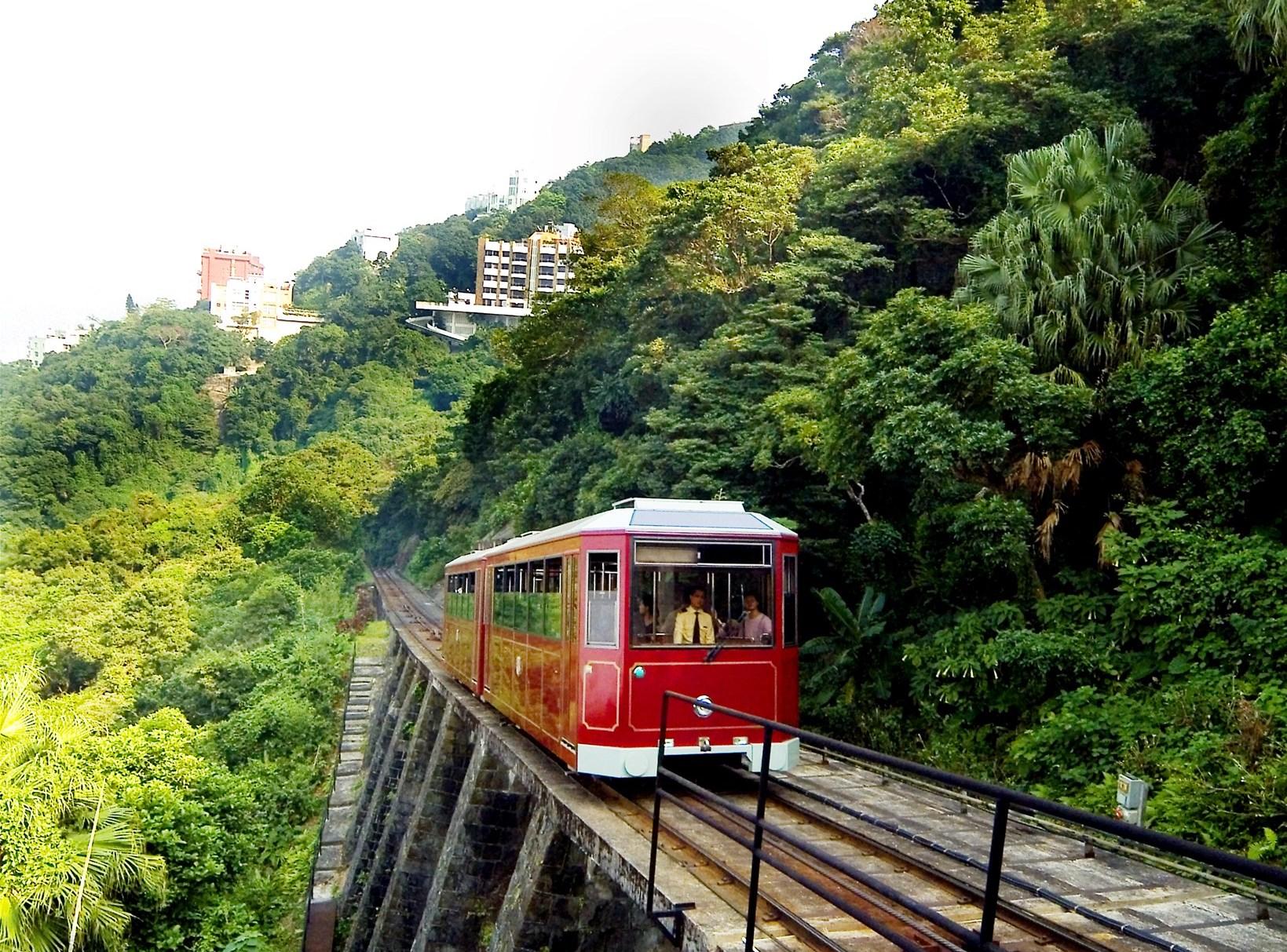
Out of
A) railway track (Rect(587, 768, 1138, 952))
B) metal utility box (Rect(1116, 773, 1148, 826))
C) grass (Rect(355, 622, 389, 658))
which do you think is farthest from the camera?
grass (Rect(355, 622, 389, 658))

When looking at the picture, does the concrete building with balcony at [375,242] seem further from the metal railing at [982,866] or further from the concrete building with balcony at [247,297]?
the metal railing at [982,866]

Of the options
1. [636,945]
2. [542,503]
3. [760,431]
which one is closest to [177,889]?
[636,945]

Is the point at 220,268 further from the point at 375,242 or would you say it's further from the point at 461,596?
the point at 461,596

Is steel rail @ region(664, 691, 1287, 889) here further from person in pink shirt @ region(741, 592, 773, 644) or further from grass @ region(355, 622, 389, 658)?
grass @ region(355, 622, 389, 658)

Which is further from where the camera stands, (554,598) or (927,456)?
(927,456)

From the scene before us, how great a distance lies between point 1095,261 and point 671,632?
22.6 ft

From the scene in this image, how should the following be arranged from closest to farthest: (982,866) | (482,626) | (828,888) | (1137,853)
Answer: (982,866)
(828,888)
(1137,853)
(482,626)

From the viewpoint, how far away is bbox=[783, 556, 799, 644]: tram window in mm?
8328

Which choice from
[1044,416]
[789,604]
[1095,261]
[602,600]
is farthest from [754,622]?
[1095,261]

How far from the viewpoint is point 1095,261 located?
11.2 metres

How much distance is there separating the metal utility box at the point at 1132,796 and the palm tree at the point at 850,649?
475 centimetres

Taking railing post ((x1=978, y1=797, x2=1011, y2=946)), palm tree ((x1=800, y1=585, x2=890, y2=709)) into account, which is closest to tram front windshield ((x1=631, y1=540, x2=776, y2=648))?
palm tree ((x1=800, y1=585, x2=890, y2=709))

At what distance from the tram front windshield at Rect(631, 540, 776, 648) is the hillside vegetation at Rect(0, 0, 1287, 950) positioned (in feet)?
9.63

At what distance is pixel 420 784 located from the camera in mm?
16328
